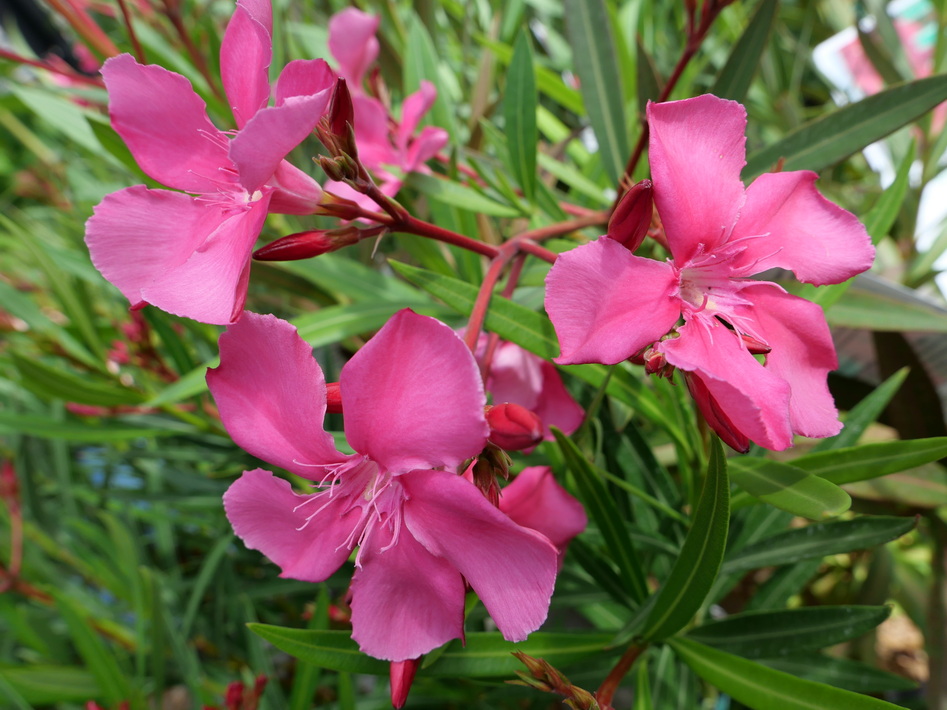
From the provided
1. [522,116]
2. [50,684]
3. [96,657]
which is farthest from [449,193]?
[50,684]

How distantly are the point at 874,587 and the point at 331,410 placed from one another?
110 cm

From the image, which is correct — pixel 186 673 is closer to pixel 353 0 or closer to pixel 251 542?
pixel 251 542

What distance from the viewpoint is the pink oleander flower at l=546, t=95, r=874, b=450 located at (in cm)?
43

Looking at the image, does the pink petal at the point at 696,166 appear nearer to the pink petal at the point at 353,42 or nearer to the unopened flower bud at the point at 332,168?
the unopened flower bud at the point at 332,168

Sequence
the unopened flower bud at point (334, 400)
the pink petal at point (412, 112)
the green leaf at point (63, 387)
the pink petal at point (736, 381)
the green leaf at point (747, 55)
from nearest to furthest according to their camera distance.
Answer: the pink petal at point (736, 381), the unopened flower bud at point (334, 400), the green leaf at point (747, 55), the pink petal at point (412, 112), the green leaf at point (63, 387)

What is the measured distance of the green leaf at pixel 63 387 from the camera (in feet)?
3.18

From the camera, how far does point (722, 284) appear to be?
524mm

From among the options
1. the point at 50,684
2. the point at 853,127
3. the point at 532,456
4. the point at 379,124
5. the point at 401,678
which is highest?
the point at 853,127

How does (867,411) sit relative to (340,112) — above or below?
below

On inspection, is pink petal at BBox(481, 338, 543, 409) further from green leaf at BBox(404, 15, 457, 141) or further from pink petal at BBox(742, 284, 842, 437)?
green leaf at BBox(404, 15, 457, 141)

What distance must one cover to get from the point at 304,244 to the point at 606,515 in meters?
0.38

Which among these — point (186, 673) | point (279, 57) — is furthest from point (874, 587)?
point (279, 57)

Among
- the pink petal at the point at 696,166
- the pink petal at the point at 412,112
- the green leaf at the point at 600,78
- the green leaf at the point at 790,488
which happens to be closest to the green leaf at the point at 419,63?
the pink petal at the point at 412,112

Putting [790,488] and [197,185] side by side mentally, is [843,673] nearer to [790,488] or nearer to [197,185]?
[790,488]
